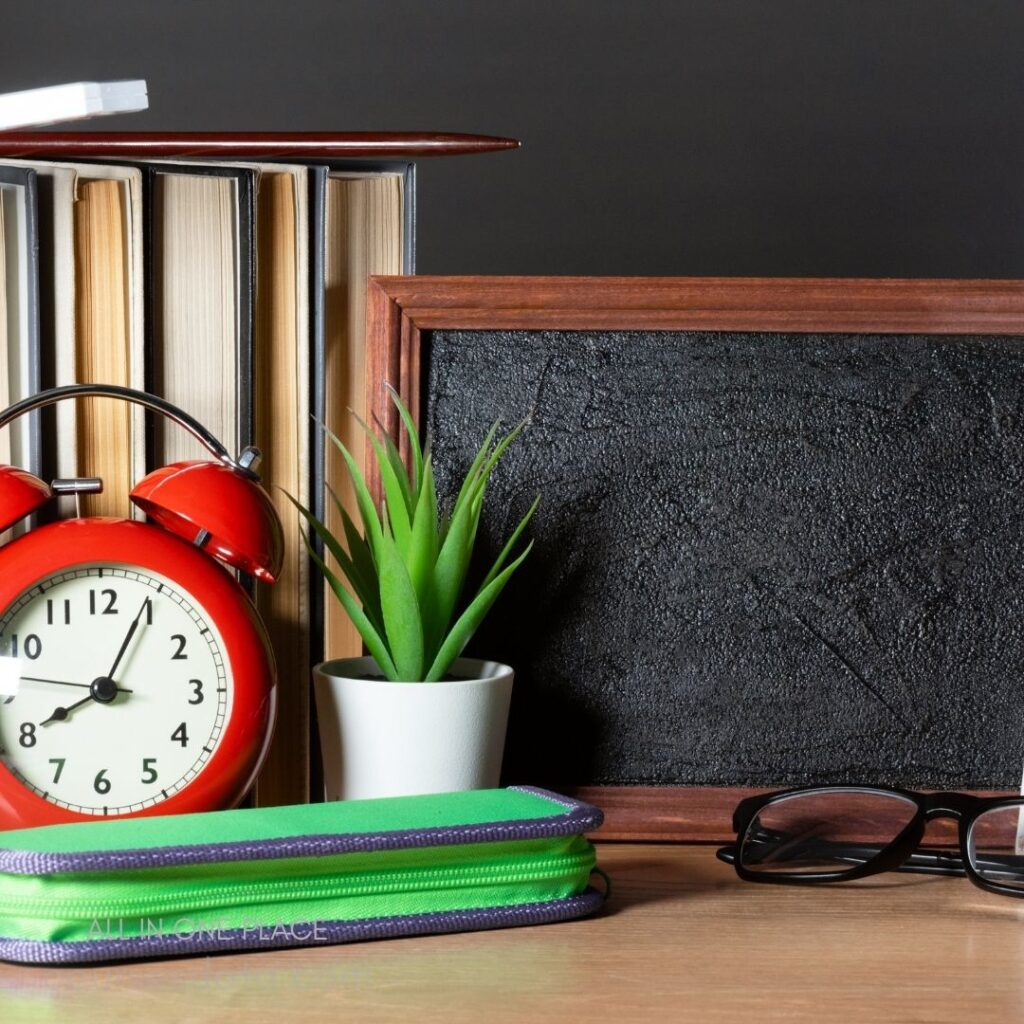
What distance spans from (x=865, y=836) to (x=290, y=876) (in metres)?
0.31

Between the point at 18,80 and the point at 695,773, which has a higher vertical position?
the point at 18,80

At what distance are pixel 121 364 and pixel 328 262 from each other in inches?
4.7

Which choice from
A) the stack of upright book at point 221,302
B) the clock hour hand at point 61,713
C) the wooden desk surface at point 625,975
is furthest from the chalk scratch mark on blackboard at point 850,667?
the clock hour hand at point 61,713

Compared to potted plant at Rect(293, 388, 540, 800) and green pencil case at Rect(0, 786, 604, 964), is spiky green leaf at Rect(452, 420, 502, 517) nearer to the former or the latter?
potted plant at Rect(293, 388, 540, 800)

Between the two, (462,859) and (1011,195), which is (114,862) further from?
(1011,195)

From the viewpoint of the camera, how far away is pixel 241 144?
0.65 meters

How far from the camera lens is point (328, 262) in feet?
2.32

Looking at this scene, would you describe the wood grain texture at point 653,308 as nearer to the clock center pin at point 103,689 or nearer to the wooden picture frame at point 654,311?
the wooden picture frame at point 654,311

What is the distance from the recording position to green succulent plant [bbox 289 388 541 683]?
2.06 feet

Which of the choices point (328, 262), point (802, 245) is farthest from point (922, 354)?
point (802, 245)

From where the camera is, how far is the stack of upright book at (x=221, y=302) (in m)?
0.66

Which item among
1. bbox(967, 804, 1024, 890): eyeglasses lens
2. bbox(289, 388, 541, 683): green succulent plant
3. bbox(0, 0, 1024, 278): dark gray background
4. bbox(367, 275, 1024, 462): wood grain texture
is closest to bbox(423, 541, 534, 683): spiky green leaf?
bbox(289, 388, 541, 683): green succulent plant

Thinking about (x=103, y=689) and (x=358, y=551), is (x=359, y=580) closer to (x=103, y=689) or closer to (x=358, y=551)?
(x=358, y=551)

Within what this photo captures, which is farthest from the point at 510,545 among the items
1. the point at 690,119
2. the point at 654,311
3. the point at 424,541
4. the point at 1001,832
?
the point at 690,119
